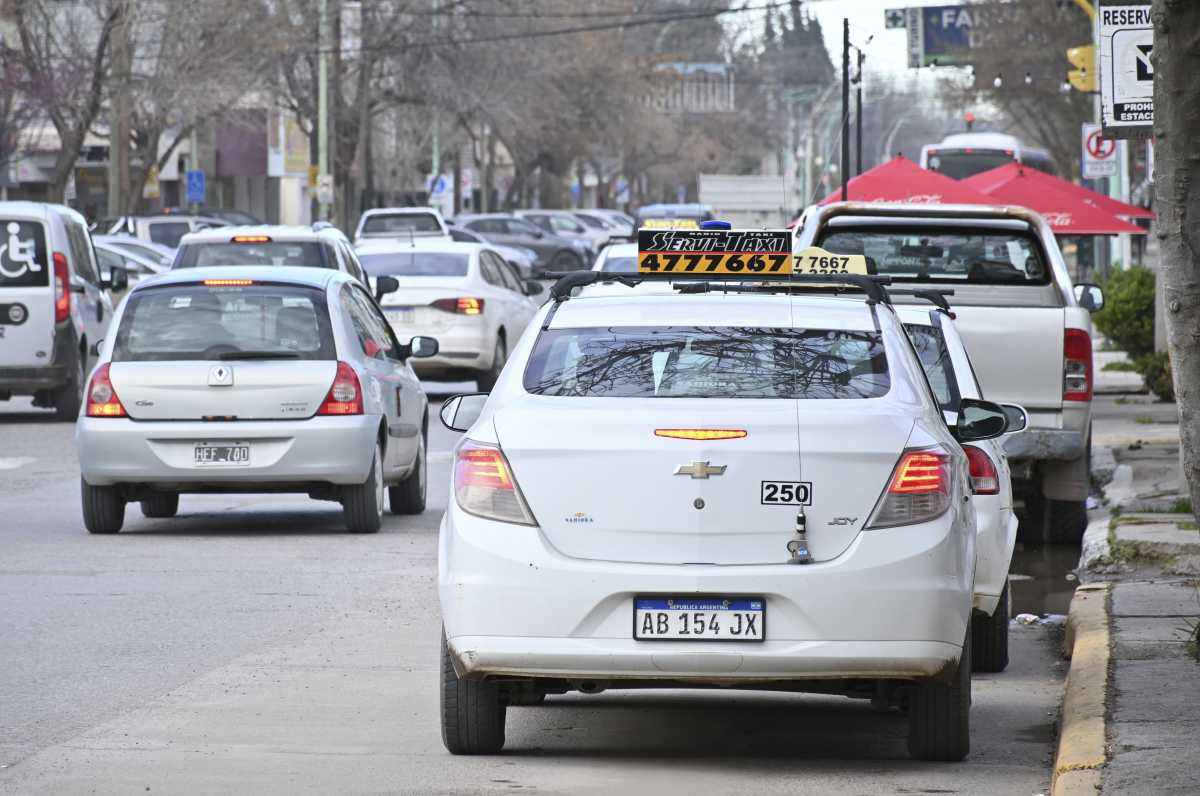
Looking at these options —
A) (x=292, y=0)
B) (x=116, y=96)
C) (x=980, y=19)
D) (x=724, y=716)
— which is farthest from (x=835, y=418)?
(x=980, y=19)

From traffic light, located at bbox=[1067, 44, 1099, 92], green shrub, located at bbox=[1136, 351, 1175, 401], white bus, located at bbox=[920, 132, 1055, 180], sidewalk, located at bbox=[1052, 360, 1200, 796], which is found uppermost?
traffic light, located at bbox=[1067, 44, 1099, 92]

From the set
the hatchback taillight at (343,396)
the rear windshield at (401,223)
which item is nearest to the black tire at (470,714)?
the hatchback taillight at (343,396)

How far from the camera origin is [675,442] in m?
7.04

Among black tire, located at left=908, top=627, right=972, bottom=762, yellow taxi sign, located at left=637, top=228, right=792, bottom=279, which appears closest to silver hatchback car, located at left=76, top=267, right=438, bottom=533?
yellow taxi sign, located at left=637, top=228, right=792, bottom=279

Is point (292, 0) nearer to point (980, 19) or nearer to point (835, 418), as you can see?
point (980, 19)

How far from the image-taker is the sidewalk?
6824 mm

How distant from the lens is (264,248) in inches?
854

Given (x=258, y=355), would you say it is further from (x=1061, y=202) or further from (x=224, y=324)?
(x=1061, y=202)

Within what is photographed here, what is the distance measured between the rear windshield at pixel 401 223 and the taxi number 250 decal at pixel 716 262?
3833cm

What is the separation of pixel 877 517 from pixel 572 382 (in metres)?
1.09

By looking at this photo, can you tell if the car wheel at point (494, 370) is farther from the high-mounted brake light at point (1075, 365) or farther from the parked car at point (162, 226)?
the parked car at point (162, 226)

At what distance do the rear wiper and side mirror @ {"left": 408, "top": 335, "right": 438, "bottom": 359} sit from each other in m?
1.21

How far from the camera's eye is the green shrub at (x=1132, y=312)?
81.7 feet

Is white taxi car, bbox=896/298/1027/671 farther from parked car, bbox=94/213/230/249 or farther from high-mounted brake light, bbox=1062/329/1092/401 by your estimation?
parked car, bbox=94/213/230/249
